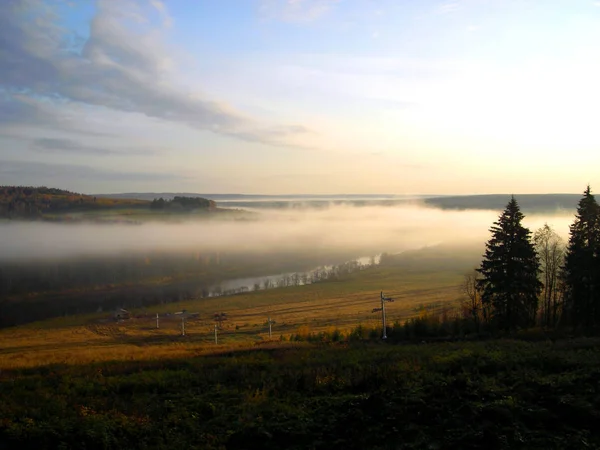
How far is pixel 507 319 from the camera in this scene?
3744 cm

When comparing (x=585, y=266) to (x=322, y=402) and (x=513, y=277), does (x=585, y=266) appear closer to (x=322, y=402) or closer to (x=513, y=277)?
(x=513, y=277)

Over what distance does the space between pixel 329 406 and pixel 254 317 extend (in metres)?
94.3

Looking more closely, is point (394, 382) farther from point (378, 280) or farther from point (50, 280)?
point (50, 280)

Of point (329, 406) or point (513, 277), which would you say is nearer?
point (329, 406)

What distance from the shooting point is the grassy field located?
75.8 m

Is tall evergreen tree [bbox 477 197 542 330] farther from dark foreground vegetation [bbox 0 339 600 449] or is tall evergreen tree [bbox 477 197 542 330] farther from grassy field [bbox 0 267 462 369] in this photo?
grassy field [bbox 0 267 462 369]

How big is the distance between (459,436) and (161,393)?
35.7ft

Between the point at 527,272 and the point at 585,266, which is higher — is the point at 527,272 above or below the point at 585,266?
below

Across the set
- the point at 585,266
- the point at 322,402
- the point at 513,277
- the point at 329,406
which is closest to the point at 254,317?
the point at 513,277

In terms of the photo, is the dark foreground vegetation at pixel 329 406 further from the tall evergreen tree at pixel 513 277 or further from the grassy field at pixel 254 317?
the grassy field at pixel 254 317

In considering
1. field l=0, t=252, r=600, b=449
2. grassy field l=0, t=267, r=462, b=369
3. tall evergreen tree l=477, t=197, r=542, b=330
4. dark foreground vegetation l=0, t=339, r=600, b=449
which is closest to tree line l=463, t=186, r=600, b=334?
tall evergreen tree l=477, t=197, r=542, b=330

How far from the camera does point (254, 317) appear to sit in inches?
4131

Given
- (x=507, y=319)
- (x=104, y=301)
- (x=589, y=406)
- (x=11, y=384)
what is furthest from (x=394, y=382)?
(x=104, y=301)

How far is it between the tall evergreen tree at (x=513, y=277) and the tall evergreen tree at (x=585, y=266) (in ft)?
10.3
